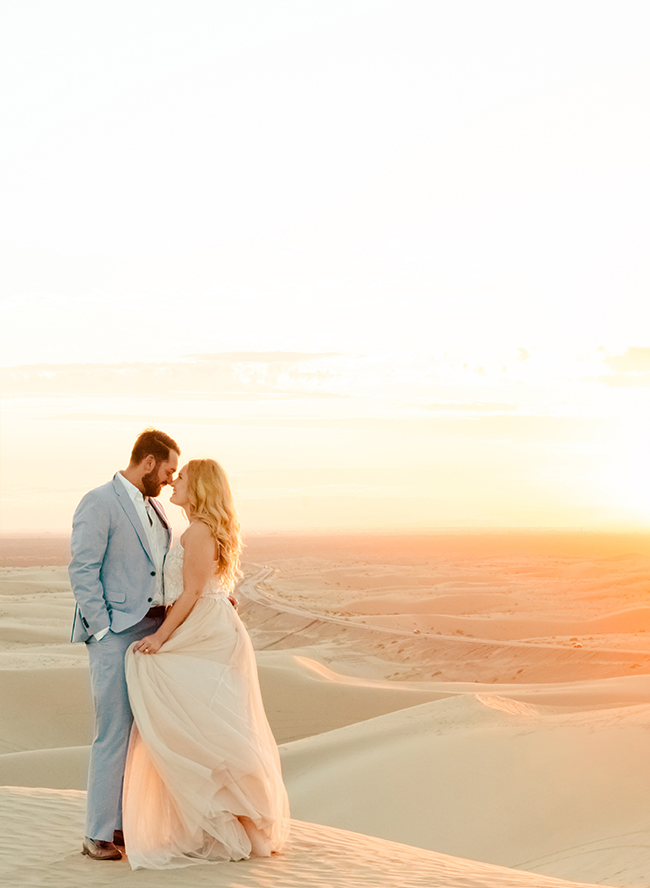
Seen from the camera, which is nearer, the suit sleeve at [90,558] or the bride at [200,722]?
the bride at [200,722]

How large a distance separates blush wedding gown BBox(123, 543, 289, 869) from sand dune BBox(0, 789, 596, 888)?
0.17 meters

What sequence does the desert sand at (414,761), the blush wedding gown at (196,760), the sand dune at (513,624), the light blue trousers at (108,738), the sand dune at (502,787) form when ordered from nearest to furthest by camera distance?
the blush wedding gown at (196,760) → the light blue trousers at (108,738) → the desert sand at (414,761) → the sand dune at (502,787) → the sand dune at (513,624)

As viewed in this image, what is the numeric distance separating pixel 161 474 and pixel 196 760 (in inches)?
67.4

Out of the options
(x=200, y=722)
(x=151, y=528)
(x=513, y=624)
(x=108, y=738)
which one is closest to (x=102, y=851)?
(x=108, y=738)

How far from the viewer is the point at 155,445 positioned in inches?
221

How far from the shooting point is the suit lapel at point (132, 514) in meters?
5.61

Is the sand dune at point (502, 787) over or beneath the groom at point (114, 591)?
beneath

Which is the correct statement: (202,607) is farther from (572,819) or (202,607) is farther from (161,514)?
(572,819)

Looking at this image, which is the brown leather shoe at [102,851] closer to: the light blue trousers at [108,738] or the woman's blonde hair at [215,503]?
the light blue trousers at [108,738]

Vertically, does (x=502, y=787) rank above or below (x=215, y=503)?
below

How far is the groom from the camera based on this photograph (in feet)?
17.5

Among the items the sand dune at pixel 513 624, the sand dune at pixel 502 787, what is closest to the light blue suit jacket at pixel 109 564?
the sand dune at pixel 502 787

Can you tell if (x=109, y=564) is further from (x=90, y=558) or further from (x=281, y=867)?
(x=281, y=867)

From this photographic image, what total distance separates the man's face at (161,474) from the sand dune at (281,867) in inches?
87.5
